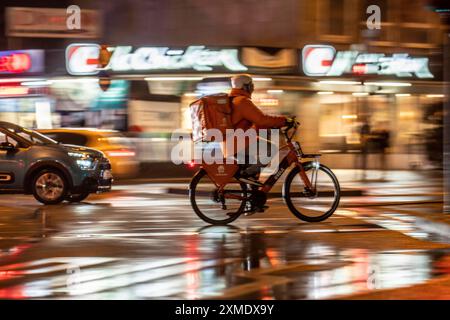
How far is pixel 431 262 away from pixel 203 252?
2412 mm

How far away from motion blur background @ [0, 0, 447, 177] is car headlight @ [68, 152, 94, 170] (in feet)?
32.9

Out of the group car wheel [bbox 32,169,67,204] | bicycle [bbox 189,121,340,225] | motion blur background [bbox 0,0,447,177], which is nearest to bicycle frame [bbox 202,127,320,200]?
bicycle [bbox 189,121,340,225]

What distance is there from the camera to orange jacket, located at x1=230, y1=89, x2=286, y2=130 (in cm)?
1048

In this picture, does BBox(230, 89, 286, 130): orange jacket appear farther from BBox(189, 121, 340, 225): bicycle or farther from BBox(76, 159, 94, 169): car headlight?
BBox(76, 159, 94, 169): car headlight

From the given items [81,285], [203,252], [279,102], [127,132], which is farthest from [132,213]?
[279,102]

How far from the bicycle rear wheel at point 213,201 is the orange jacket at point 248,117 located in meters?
0.80

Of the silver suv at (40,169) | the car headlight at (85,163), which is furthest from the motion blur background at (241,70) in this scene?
the silver suv at (40,169)

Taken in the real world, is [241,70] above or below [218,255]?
above

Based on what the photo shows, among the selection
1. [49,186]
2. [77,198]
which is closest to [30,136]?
[49,186]

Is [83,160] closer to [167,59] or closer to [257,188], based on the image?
[257,188]

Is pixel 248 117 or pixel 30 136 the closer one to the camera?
pixel 248 117

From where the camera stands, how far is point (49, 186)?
14.3 metres

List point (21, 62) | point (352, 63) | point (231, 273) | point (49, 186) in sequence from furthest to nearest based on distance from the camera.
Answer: point (352, 63) < point (21, 62) < point (49, 186) < point (231, 273)

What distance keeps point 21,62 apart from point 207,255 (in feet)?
67.6
